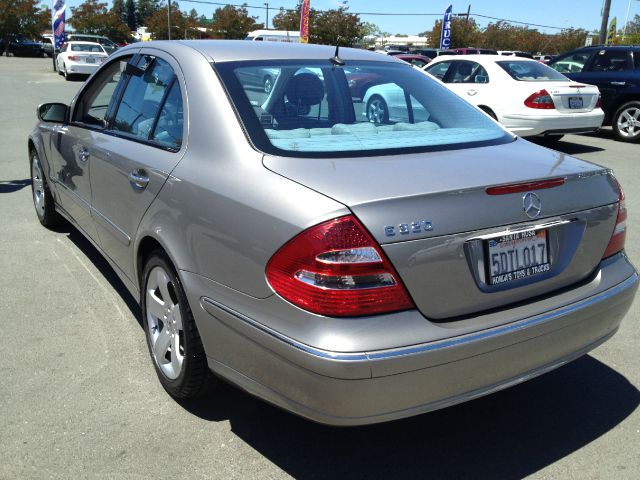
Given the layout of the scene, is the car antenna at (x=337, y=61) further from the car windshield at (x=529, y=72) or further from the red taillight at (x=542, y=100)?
the car windshield at (x=529, y=72)

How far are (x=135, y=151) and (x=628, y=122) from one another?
443 inches

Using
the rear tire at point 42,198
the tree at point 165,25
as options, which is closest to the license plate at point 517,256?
the rear tire at point 42,198

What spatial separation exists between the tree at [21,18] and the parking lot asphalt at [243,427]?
53443mm

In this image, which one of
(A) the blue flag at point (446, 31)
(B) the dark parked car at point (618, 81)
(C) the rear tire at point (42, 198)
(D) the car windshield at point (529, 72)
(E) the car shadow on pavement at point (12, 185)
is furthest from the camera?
(A) the blue flag at point (446, 31)

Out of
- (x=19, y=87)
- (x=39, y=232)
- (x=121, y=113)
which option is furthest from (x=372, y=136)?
(x=19, y=87)

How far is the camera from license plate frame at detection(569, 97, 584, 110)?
34.1ft

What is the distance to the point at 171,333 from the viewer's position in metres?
3.07

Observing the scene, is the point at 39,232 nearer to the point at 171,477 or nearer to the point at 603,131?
the point at 171,477

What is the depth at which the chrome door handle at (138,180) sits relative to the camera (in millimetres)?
3149

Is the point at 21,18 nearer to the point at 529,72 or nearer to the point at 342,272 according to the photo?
the point at 529,72

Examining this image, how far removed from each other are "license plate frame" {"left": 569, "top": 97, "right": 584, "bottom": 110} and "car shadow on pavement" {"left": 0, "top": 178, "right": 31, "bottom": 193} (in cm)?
811

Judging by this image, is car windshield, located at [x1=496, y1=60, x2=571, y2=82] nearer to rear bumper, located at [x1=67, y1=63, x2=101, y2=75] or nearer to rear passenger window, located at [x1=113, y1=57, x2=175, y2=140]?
rear passenger window, located at [x1=113, y1=57, x2=175, y2=140]

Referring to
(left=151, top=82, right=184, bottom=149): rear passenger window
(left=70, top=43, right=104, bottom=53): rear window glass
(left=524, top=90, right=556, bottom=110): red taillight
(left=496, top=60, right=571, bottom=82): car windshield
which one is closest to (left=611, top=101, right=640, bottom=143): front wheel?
(left=496, top=60, right=571, bottom=82): car windshield

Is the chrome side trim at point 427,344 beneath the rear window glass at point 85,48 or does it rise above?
beneath
